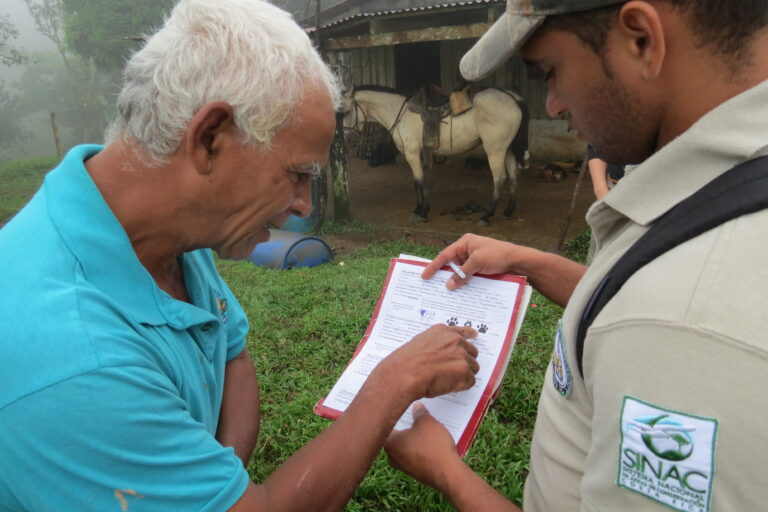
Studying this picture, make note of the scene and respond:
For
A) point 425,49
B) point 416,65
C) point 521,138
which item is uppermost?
point 425,49

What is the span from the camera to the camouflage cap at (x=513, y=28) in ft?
3.04

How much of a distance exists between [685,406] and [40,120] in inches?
2522

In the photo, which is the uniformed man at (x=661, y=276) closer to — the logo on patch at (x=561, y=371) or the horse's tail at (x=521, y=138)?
the logo on patch at (x=561, y=371)

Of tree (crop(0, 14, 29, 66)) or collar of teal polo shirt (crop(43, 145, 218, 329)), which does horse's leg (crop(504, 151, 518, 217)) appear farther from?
tree (crop(0, 14, 29, 66))

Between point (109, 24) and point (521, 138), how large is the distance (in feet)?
84.0

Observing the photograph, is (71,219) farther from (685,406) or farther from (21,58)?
(21,58)

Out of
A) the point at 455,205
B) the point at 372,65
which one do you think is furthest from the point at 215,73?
the point at 372,65

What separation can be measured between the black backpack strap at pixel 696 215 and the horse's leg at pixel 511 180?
27.0ft

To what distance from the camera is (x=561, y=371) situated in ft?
3.53

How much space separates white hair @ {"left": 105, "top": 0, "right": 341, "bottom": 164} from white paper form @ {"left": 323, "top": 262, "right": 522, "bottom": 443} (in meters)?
0.76

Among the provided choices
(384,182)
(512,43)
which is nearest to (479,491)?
(512,43)

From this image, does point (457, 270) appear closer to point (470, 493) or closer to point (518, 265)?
point (518, 265)

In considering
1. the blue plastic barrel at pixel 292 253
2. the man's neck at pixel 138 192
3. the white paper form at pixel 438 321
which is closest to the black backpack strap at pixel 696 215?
the white paper form at pixel 438 321

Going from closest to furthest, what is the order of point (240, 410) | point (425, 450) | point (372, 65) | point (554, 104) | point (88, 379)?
1. point (88, 379)
2. point (554, 104)
3. point (425, 450)
4. point (240, 410)
5. point (372, 65)
